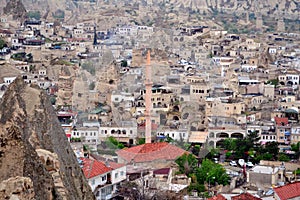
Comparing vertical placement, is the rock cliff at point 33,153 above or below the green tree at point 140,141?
above

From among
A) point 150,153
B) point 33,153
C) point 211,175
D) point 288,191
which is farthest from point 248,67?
point 33,153

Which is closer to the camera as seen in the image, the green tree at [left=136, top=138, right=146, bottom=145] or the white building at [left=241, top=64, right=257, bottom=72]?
the green tree at [left=136, top=138, right=146, bottom=145]

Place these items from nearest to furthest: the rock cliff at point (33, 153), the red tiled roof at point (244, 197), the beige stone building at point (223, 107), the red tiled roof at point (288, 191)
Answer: the rock cliff at point (33, 153), the red tiled roof at point (244, 197), the red tiled roof at point (288, 191), the beige stone building at point (223, 107)

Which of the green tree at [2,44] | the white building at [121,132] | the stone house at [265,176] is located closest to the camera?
the stone house at [265,176]

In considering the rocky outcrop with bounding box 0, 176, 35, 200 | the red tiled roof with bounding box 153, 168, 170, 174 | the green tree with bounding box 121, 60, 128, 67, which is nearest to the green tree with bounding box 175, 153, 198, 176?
the red tiled roof with bounding box 153, 168, 170, 174

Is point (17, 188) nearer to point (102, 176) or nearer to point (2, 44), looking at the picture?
point (102, 176)

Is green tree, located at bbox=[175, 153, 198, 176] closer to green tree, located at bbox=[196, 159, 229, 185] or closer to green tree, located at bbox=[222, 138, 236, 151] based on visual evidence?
green tree, located at bbox=[196, 159, 229, 185]

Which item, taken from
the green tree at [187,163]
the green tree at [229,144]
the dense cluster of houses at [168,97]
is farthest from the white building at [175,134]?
the green tree at [187,163]

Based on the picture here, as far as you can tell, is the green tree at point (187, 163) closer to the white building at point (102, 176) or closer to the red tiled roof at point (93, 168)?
the white building at point (102, 176)
